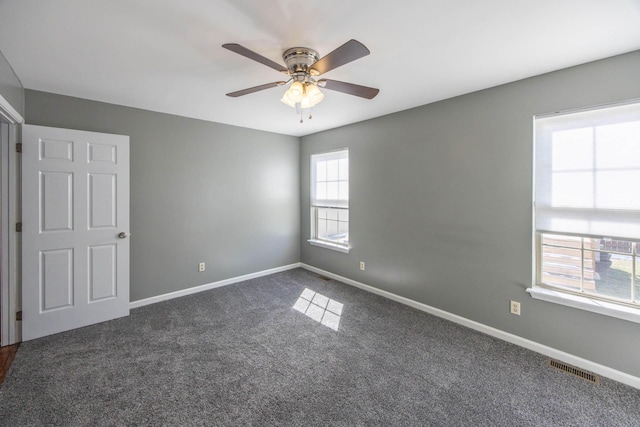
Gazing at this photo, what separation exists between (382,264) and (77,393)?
3.22 meters

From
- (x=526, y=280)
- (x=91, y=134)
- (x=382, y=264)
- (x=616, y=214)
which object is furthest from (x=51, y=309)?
(x=616, y=214)

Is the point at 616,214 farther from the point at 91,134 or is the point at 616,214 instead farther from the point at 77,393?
→ the point at 91,134

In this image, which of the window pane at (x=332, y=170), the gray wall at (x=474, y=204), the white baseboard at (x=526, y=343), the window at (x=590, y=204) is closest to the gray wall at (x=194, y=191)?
the window pane at (x=332, y=170)

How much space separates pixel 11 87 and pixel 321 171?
3.62 m

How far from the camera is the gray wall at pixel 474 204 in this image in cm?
215

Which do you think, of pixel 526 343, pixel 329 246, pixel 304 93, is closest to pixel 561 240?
pixel 526 343

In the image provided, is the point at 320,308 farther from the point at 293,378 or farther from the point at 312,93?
the point at 312,93

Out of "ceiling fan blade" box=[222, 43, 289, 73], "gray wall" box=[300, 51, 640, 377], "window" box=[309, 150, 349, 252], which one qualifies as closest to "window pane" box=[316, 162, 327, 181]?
"window" box=[309, 150, 349, 252]

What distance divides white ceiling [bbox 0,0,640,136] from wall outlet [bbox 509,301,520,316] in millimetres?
2094

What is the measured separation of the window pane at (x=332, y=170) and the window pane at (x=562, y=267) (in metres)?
2.85

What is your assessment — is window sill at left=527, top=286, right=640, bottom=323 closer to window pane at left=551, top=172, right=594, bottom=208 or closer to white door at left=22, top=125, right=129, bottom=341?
window pane at left=551, top=172, right=594, bottom=208

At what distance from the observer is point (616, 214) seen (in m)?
2.07

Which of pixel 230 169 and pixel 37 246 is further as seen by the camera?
pixel 230 169

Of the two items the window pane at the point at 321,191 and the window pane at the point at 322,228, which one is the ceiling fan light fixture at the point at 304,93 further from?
the window pane at the point at 322,228
